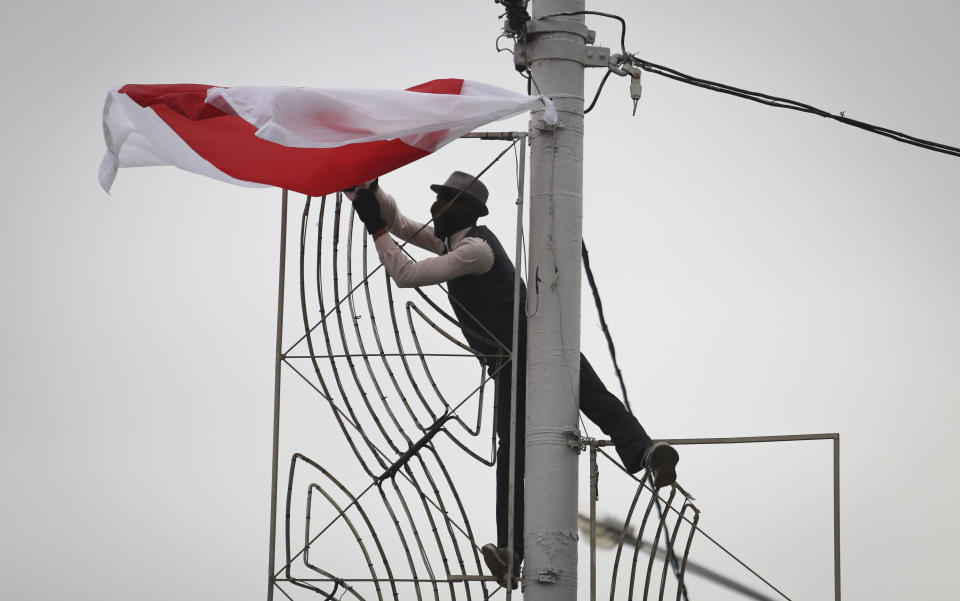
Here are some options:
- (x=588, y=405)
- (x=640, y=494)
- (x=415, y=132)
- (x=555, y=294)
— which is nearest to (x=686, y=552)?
(x=640, y=494)

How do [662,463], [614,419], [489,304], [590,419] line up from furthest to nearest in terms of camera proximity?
[489,304] → [590,419] → [614,419] → [662,463]

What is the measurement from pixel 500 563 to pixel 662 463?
4.32 ft

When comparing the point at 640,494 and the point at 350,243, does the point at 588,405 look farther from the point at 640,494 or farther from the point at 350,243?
the point at 350,243

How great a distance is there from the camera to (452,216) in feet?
33.8

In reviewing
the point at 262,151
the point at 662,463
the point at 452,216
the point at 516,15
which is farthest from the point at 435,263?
the point at 662,463

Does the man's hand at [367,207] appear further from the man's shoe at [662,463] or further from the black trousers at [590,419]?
the man's shoe at [662,463]

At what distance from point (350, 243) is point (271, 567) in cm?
232

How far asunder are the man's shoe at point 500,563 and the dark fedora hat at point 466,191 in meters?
2.43

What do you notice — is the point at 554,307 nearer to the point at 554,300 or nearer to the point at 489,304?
the point at 554,300

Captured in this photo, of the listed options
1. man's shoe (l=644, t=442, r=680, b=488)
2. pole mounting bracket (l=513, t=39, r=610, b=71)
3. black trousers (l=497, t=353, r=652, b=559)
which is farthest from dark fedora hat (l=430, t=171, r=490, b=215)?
man's shoe (l=644, t=442, r=680, b=488)

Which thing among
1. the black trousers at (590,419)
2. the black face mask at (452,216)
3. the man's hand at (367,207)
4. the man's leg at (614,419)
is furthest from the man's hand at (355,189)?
the man's leg at (614,419)

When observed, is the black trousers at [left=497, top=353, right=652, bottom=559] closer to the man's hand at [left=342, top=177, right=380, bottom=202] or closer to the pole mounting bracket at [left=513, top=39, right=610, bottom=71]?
the man's hand at [left=342, top=177, right=380, bottom=202]

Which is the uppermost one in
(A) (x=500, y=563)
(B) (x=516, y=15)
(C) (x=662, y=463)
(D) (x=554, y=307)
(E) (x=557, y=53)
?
(B) (x=516, y=15)

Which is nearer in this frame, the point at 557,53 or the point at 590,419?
the point at 590,419
